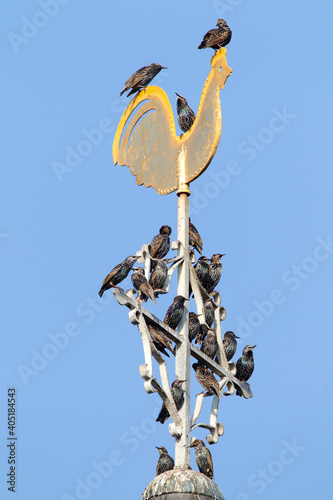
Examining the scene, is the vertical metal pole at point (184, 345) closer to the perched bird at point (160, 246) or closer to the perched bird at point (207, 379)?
the perched bird at point (160, 246)

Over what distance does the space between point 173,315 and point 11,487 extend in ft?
12.4

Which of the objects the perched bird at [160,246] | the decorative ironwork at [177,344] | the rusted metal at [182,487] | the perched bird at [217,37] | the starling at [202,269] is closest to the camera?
the rusted metal at [182,487]

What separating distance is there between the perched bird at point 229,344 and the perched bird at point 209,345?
0.93 feet

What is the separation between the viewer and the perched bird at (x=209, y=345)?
12547 millimetres

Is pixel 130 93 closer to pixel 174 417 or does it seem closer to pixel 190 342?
pixel 190 342

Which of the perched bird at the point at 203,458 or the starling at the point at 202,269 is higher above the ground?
the starling at the point at 202,269

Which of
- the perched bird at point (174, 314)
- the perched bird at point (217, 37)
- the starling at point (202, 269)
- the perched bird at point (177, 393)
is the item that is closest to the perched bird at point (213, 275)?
the starling at point (202, 269)

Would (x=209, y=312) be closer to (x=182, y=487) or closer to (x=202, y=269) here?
(x=202, y=269)

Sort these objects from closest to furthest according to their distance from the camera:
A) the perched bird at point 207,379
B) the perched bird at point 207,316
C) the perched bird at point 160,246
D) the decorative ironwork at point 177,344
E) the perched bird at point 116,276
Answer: the decorative ironwork at point 177,344, the perched bird at point 116,276, the perched bird at point 207,379, the perched bird at point 160,246, the perched bird at point 207,316

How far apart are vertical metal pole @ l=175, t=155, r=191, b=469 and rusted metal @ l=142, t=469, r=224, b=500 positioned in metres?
0.28

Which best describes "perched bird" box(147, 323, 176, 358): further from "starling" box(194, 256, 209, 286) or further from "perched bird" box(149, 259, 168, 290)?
"starling" box(194, 256, 209, 286)

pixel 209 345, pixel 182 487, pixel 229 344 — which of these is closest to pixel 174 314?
pixel 209 345

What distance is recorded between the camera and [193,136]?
13250 mm

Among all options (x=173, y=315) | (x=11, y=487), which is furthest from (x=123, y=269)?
(x=11, y=487)
